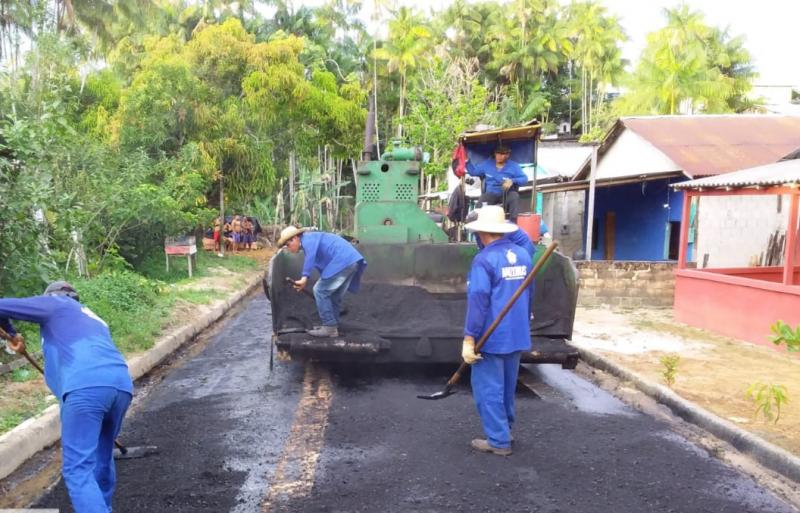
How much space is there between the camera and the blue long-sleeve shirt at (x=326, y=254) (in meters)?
6.48

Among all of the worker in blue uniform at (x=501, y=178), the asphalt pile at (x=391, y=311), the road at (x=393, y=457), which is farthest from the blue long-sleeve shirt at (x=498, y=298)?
the worker in blue uniform at (x=501, y=178)

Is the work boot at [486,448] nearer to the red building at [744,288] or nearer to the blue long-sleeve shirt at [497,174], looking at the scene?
the blue long-sleeve shirt at [497,174]

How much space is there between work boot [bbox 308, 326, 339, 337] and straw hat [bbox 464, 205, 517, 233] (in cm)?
209

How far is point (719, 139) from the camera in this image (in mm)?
16125

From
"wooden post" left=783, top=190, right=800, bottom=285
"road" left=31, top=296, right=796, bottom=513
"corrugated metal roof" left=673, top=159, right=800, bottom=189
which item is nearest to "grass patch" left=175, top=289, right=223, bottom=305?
"road" left=31, top=296, right=796, bottom=513

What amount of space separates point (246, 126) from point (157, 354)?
12.6 metres

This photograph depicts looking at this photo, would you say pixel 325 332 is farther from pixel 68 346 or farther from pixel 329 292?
pixel 68 346

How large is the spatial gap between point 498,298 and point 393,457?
1286mm

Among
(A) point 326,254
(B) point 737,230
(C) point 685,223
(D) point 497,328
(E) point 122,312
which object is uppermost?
(C) point 685,223

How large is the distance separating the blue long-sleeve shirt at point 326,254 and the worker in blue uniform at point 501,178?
217 cm

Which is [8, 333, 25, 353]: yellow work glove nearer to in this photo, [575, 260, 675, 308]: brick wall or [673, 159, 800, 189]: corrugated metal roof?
[673, 159, 800, 189]: corrugated metal roof

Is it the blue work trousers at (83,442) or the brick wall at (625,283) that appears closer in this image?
the blue work trousers at (83,442)

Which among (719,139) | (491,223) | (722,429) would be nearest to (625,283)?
(719,139)

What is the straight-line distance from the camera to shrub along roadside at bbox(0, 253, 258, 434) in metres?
5.49
